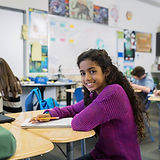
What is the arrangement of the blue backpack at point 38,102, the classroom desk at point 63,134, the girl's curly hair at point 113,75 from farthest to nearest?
1. the blue backpack at point 38,102
2. the girl's curly hair at point 113,75
3. the classroom desk at point 63,134

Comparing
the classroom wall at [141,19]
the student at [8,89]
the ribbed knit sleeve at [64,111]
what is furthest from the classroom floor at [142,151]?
the classroom wall at [141,19]

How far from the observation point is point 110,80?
1.24 metres

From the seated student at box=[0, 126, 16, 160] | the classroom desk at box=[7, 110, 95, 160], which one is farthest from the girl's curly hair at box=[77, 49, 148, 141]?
the seated student at box=[0, 126, 16, 160]

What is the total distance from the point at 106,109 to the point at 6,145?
19.5 inches

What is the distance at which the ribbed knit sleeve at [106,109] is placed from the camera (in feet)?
3.49

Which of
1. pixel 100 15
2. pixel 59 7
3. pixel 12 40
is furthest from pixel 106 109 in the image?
pixel 100 15

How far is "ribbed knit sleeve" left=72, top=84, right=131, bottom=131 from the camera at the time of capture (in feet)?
3.49

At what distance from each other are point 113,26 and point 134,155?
5380mm

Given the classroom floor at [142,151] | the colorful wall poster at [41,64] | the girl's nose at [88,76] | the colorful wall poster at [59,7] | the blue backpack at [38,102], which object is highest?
the colorful wall poster at [59,7]

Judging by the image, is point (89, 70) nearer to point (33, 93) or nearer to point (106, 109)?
point (106, 109)

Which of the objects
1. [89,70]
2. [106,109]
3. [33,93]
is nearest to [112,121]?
[106,109]

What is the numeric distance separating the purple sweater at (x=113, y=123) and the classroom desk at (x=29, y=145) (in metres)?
0.23

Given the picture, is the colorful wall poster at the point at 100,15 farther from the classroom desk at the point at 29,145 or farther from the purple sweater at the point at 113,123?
the classroom desk at the point at 29,145

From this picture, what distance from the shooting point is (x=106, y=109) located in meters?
1.06
